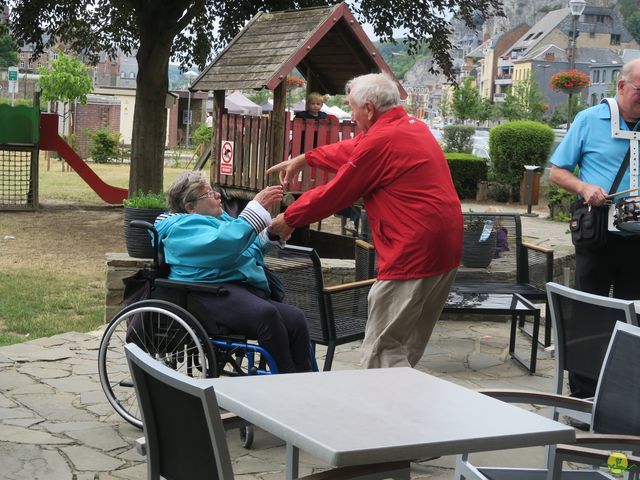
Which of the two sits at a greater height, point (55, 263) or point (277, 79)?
point (277, 79)

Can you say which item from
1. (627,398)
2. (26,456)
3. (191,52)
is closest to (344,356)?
(26,456)

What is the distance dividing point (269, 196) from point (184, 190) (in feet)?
1.71

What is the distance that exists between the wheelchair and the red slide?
15293mm

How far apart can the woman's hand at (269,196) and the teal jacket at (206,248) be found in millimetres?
128

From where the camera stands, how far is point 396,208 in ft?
15.0

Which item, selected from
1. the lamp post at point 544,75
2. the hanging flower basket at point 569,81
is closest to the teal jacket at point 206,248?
the hanging flower basket at point 569,81

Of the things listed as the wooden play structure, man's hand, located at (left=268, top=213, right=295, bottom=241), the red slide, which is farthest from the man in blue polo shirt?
the red slide

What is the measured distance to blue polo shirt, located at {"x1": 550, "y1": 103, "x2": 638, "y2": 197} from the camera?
533 centimetres

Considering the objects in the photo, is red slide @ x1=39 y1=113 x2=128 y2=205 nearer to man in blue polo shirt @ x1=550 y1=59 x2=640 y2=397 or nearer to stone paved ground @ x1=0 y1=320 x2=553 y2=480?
stone paved ground @ x1=0 y1=320 x2=553 y2=480

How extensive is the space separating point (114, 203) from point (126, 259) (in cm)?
1268

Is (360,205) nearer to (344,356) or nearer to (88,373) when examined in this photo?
(344,356)

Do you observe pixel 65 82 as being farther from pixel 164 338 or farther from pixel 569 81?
pixel 164 338

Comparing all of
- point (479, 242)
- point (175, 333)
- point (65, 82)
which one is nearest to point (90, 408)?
point (175, 333)

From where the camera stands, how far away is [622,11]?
193m
